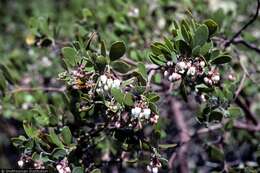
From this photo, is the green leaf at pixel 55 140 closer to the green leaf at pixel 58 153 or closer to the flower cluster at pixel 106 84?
the green leaf at pixel 58 153

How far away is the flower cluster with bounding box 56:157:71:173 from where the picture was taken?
1323 mm

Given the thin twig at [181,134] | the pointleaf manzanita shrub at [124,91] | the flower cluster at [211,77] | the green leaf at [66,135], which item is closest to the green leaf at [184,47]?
the pointleaf manzanita shrub at [124,91]


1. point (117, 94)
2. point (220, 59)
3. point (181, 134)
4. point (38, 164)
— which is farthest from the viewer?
point (181, 134)

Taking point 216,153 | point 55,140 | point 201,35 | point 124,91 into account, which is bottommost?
point 216,153

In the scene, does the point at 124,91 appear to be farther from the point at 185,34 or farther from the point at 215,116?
the point at 215,116

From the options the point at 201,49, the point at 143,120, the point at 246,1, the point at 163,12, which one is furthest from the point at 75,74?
the point at 246,1

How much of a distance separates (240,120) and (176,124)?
1.14ft

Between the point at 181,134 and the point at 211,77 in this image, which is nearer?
the point at 211,77

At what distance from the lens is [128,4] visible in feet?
7.27

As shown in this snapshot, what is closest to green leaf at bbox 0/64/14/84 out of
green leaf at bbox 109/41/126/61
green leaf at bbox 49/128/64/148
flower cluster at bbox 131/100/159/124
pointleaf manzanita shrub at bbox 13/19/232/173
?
pointleaf manzanita shrub at bbox 13/19/232/173

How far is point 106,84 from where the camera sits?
4.13 ft

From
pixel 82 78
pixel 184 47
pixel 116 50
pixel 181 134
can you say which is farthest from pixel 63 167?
pixel 181 134

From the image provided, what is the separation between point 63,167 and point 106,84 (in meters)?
0.30

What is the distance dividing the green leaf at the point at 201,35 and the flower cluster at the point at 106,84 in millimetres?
260
